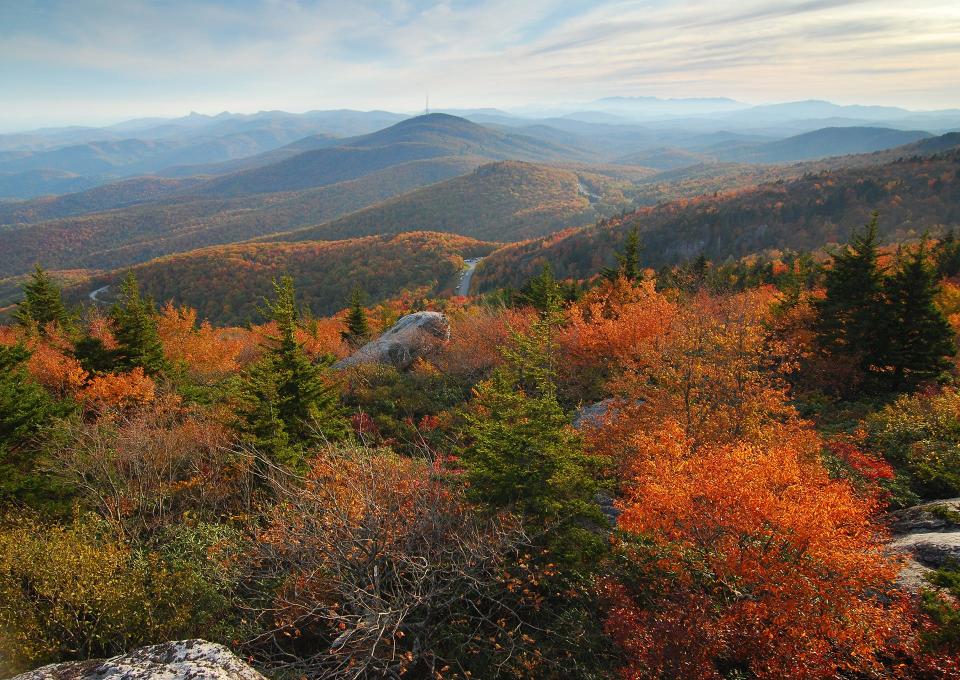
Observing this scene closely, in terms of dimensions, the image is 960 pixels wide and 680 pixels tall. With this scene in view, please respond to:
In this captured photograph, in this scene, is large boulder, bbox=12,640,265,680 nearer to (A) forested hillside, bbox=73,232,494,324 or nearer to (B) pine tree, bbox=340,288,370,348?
(B) pine tree, bbox=340,288,370,348

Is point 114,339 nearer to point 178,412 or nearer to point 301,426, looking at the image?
point 178,412

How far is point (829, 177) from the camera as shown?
99.6 meters

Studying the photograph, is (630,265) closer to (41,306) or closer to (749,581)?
(749,581)

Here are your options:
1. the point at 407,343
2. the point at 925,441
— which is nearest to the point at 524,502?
the point at 925,441

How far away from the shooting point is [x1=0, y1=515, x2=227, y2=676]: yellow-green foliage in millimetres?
8359

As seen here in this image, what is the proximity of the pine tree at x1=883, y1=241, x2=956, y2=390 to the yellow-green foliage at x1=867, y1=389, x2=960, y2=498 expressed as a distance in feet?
12.4

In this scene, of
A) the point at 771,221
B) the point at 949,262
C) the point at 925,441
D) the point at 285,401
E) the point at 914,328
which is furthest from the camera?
the point at 771,221

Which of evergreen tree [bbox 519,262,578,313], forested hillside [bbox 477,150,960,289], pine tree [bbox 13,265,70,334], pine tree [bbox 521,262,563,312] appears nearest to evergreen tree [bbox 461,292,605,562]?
evergreen tree [bbox 519,262,578,313]

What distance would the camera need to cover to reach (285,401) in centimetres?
1788

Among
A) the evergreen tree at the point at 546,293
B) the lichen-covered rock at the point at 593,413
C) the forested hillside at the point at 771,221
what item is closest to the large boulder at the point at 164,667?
the lichen-covered rock at the point at 593,413

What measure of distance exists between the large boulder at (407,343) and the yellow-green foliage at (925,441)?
2374 cm

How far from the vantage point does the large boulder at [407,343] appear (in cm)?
3186

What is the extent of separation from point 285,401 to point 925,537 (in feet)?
61.9

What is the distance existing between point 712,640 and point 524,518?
4.08 m
